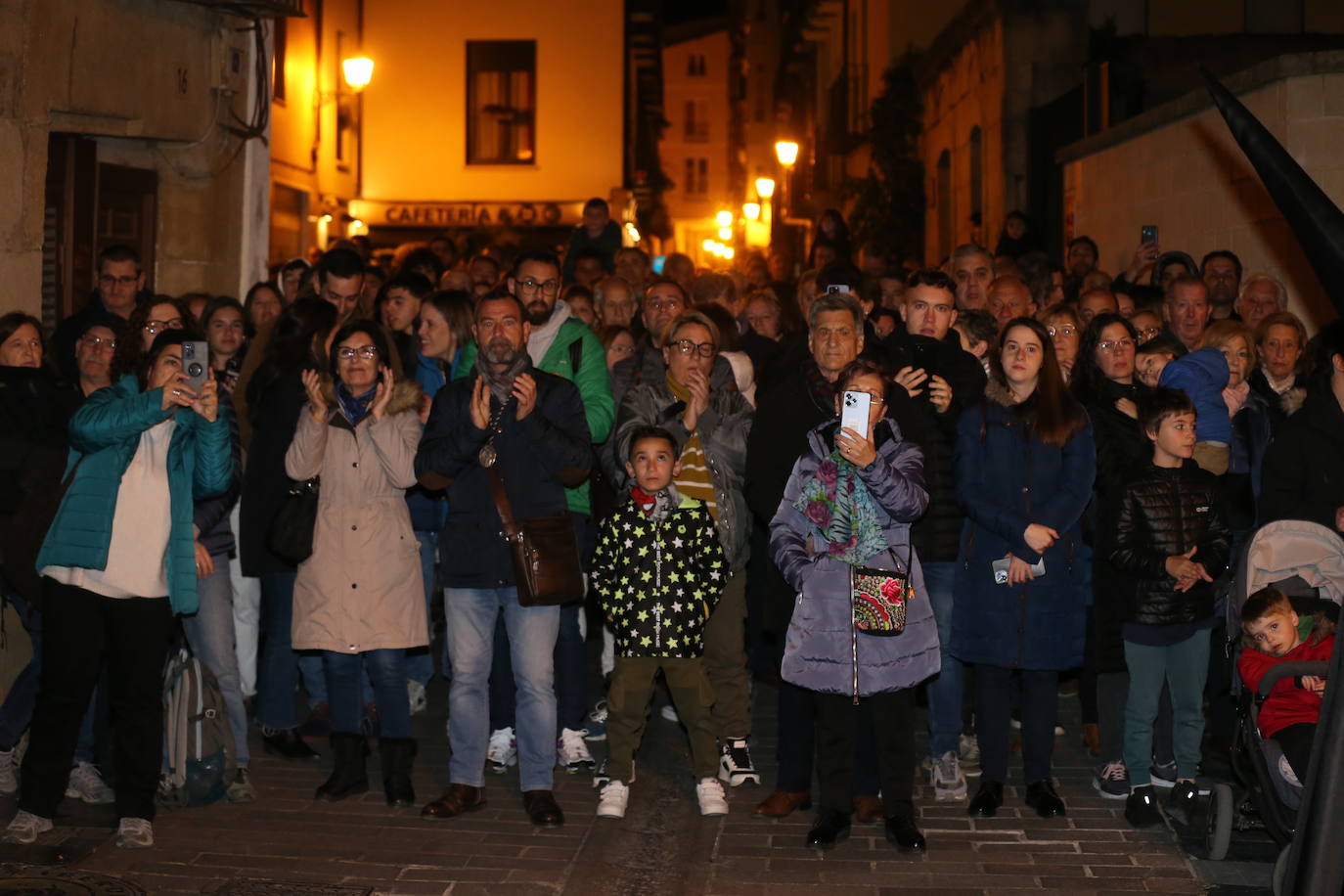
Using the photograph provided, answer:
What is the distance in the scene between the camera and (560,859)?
21.2 feet

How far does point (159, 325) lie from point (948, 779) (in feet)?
13.4

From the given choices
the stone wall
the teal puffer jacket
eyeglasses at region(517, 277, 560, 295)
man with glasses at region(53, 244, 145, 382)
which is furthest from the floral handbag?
the stone wall

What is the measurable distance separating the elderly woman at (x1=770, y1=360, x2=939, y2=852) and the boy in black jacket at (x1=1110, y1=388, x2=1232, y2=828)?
41.0 inches

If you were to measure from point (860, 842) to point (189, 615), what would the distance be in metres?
3.23

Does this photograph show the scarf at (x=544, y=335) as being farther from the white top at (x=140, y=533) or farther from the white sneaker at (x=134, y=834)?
the white sneaker at (x=134, y=834)

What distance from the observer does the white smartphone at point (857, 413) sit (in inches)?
252

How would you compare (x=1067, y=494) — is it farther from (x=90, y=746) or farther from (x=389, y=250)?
(x=389, y=250)

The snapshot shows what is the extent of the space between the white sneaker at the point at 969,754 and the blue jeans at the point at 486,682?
2.09 metres

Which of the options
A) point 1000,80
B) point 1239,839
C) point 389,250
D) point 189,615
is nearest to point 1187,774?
point 1239,839

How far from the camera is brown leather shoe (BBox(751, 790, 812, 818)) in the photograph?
23.3ft

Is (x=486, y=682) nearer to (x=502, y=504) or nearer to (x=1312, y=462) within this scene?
(x=502, y=504)

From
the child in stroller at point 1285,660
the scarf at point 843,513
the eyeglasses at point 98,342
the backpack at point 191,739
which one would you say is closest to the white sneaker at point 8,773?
the backpack at point 191,739

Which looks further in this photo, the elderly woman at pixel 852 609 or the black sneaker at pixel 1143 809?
the black sneaker at pixel 1143 809

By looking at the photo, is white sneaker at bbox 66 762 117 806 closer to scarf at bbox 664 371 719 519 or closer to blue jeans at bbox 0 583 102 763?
blue jeans at bbox 0 583 102 763
